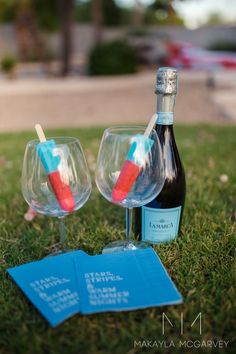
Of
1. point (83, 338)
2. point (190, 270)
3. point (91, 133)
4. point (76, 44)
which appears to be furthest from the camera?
point (76, 44)

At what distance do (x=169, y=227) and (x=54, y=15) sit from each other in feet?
71.9

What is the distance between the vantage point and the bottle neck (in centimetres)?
119

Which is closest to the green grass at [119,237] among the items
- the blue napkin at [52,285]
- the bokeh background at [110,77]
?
the blue napkin at [52,285]

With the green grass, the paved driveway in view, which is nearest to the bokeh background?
the paved driveway

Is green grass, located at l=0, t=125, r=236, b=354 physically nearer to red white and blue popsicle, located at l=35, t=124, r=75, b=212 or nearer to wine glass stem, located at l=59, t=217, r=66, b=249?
wine glass stem, located at l=59, t=217, r=66, b=249

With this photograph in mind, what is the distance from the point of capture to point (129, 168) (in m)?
1.11

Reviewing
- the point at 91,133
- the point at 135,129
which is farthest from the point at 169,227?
the point at 91,133

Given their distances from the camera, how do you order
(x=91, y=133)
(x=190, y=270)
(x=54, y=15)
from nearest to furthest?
(x=190, y=270) < (x=91, y=133) < (x=54, y=15)

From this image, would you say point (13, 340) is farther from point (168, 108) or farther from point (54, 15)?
point (54, 15)

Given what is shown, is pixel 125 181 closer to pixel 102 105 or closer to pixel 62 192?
pixel 62 192

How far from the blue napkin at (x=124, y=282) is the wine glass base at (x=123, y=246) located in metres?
0.10

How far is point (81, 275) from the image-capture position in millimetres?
1088

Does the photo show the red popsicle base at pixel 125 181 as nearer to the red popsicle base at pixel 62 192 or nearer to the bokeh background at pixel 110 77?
the red popsicle base at pixel 62 192

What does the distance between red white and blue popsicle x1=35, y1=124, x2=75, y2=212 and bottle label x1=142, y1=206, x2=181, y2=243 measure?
0.99 feet
